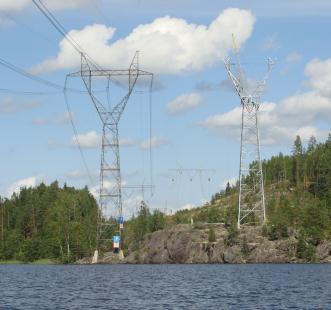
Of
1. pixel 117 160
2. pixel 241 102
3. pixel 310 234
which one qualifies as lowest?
pixel 310 234

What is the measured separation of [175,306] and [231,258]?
448ft

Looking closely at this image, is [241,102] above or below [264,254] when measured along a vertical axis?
above

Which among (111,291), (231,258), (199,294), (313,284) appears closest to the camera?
(199,294)

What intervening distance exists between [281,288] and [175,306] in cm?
2616

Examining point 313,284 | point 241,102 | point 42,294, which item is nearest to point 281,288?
point 313,284

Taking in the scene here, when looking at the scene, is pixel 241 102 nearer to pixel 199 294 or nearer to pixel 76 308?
pixel 199 294

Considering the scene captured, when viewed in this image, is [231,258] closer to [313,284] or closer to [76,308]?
[313,284]

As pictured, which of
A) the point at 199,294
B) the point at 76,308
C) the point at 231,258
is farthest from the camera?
the point at 231,258

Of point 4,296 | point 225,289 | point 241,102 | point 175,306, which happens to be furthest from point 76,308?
point 241,102

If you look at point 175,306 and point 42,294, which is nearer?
point 175,306

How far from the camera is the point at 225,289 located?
281 feet

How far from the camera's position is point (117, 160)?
157250 mm

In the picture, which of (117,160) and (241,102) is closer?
(117,160)

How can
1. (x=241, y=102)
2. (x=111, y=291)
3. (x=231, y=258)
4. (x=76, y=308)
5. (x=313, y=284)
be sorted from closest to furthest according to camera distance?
(x=76, y=308), (x=111, y=291), (x=313, y=284), (x=241, y=102), (x=231, y=258)
